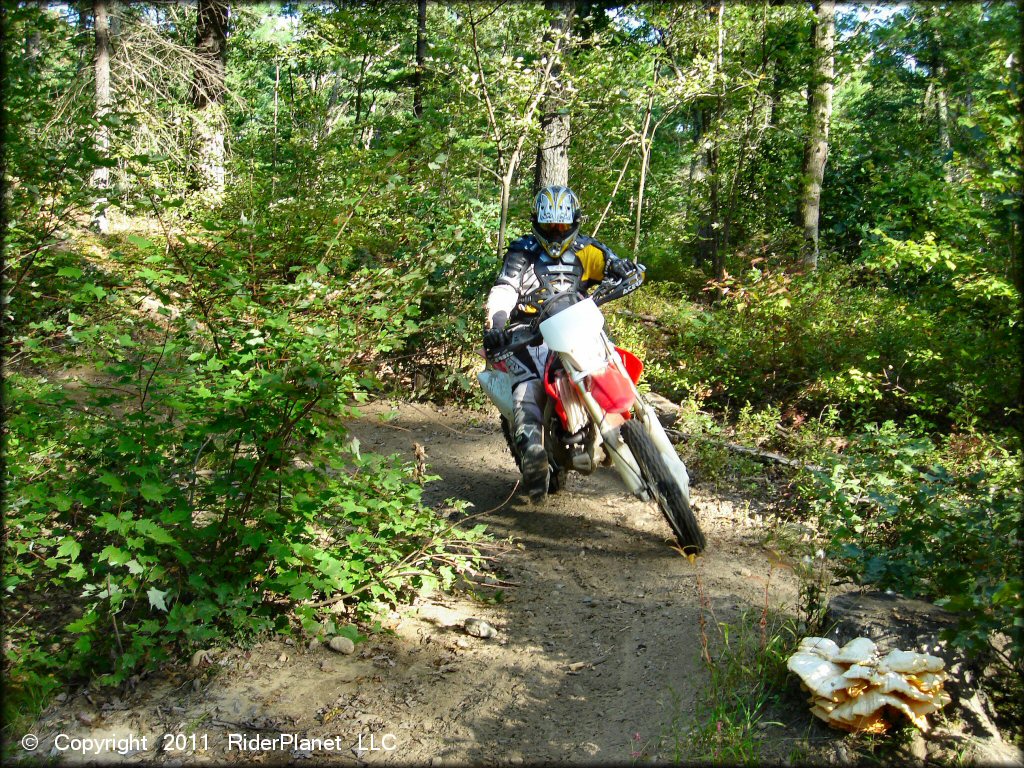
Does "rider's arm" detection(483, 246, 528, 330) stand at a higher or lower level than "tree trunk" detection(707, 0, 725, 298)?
lower

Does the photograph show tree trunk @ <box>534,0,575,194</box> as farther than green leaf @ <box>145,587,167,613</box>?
Yes

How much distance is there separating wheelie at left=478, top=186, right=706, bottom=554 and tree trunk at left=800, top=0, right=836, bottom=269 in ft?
23.8

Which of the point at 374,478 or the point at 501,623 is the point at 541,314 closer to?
the point at 374,478

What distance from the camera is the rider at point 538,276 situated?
17.7 ft

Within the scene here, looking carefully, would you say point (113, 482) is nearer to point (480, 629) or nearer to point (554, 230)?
point (480, 629)

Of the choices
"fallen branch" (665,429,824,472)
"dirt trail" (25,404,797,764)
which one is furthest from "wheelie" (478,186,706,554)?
"fallen branch" (665,429,824,472)

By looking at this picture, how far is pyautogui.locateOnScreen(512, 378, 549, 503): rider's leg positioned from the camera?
5.21 m

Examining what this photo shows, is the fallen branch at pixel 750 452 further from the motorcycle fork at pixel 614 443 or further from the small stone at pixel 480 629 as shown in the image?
the small stone at pixel 480 629

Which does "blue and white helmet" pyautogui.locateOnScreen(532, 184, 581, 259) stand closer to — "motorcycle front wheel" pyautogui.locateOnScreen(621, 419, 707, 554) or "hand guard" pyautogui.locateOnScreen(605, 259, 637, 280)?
"hand guard" pyautogui.locateOnScreen(605, 259, 637, 280)

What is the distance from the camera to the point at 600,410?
4730 millimetres

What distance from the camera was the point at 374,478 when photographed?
4.19 m

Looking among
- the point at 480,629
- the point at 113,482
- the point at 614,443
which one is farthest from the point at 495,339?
the point at 113,482

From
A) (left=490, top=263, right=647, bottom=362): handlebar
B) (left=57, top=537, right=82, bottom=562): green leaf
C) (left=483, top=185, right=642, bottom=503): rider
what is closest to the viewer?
(left=57, top=537, right=82, bottom=562): green leaf

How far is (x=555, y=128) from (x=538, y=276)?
5.54 m
